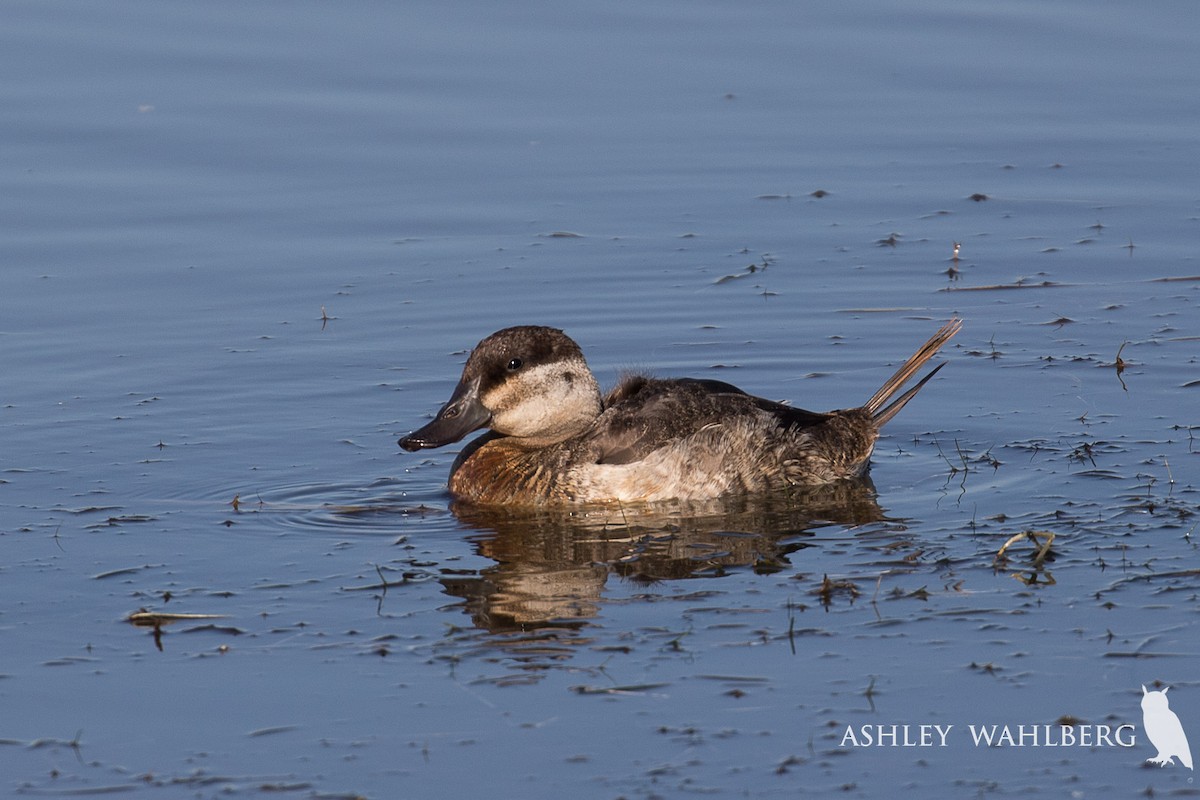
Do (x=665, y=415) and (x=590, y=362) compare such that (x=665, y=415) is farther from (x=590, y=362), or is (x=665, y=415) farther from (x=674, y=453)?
(x=590, y=362)

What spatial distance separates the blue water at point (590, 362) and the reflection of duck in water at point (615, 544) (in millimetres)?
33

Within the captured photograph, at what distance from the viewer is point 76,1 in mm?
16234

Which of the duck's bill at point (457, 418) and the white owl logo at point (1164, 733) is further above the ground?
the duck's bill at point (457, 418)

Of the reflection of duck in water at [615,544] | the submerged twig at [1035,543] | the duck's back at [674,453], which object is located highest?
the duck's back at [674,453]

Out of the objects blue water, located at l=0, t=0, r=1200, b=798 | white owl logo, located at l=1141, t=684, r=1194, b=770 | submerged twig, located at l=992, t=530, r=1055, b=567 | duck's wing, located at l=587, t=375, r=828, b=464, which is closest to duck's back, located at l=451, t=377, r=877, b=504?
duck's wing, located at l=587, t=375, r=828, b=464

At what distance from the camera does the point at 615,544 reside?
26.0 feet

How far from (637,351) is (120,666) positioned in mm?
4979

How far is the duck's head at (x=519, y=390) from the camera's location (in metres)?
8.62

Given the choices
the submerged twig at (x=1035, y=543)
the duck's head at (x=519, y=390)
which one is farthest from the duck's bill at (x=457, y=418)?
the submerged twig at (x=1035, y=543)

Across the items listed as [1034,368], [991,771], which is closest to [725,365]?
[1034,368]

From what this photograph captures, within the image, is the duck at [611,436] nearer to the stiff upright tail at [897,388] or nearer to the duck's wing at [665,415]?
the duck's wing at [665,415]

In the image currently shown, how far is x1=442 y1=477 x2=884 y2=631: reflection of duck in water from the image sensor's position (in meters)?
7.14

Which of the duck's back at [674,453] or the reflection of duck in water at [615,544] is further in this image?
the duck's back at [674,453]

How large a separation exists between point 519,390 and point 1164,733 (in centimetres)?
392
